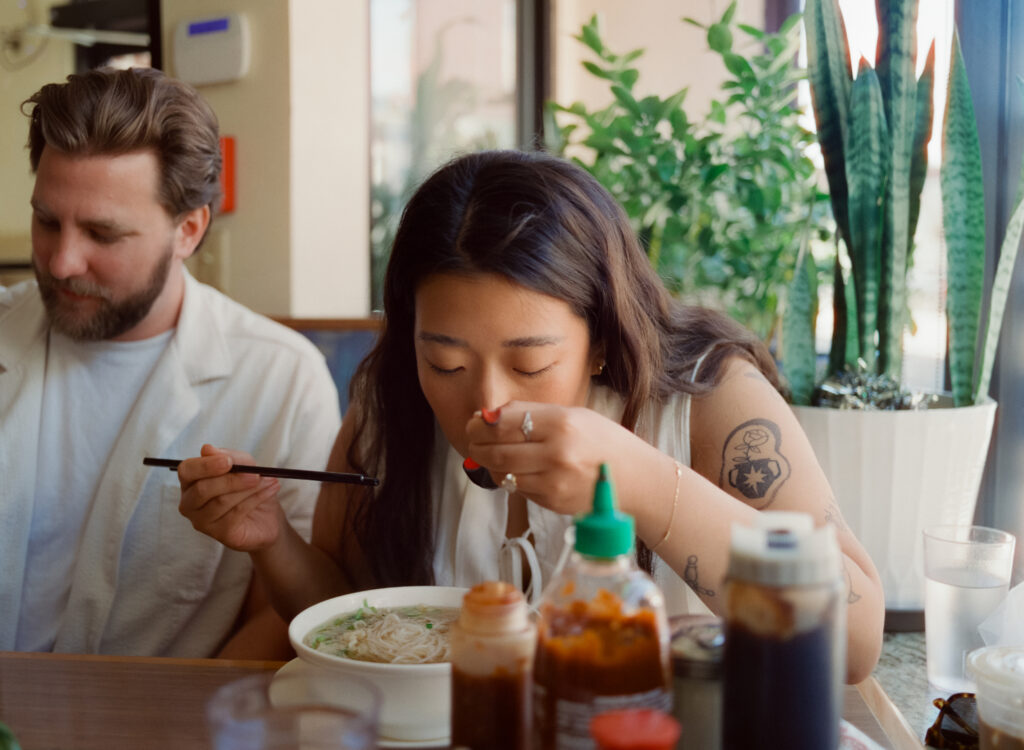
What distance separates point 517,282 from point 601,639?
2.17 feet

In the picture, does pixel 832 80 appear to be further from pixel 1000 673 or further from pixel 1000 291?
pixel 1000 673

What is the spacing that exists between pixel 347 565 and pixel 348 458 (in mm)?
187

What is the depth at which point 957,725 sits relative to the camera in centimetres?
99

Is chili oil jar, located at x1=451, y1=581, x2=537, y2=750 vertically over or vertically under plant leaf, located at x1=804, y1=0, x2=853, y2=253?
under

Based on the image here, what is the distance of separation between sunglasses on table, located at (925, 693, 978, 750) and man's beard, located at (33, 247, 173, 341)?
1554 millimetres

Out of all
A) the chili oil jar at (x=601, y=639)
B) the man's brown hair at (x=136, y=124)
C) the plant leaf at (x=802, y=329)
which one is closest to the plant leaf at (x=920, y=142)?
the plant leaf at (x=802, y=329)

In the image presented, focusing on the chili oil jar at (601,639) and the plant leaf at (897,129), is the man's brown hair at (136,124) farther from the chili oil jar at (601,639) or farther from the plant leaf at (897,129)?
the chili oil jar at (601,639)

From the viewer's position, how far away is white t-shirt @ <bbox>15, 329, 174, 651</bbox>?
178cm

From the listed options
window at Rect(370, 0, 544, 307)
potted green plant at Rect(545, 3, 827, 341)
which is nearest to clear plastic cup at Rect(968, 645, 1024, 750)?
potted green plant at Rect(545, 3, 827, 341)

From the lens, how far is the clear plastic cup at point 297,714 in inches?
25.5

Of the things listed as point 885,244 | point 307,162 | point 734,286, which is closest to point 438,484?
point 885,244

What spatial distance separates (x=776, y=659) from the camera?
64cm

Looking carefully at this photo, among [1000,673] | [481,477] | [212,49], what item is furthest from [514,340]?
[212,49]

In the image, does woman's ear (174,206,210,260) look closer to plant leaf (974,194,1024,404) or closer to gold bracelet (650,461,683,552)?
gold bracelet (650,461,683,552)
